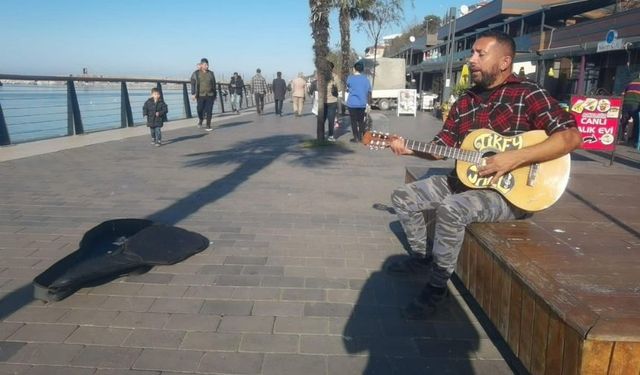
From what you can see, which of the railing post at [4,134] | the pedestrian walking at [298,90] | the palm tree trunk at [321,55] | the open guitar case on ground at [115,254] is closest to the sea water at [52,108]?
the railing post at [4,134]

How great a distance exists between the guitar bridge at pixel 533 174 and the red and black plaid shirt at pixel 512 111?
0.23m

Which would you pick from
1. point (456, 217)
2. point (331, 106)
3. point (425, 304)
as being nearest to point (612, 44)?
point (331, 106)

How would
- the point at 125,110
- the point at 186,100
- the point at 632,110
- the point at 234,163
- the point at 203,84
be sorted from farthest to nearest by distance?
1. the point at 186,100
2. the point at 125,110
3. the point at 203,84
4. the point at 632,110
5. the point at 234,163

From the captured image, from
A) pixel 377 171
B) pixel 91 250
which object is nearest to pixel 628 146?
pixel 377 171

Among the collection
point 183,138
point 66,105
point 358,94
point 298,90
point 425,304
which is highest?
point 298,90

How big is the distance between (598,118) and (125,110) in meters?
12.0

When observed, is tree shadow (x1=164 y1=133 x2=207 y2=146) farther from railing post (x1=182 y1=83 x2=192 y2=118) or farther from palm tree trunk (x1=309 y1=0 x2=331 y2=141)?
railing post (x1=182 y1=83 x2=192 y2=118)

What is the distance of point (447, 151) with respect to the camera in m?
3.25

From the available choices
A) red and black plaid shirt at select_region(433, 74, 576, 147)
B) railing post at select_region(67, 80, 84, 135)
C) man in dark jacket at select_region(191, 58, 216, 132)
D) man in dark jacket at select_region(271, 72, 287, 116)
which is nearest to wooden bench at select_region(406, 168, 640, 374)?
red and black plaid shirt at select_region(433, 74, 576, 147)

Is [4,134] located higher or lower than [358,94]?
lower

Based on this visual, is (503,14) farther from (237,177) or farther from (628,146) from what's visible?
(237,177)

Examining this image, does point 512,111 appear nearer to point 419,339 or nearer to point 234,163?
point 419,339

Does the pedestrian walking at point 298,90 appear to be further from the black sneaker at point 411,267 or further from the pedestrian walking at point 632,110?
the black sneaker at point 411,267

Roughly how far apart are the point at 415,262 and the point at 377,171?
4.32 metres
